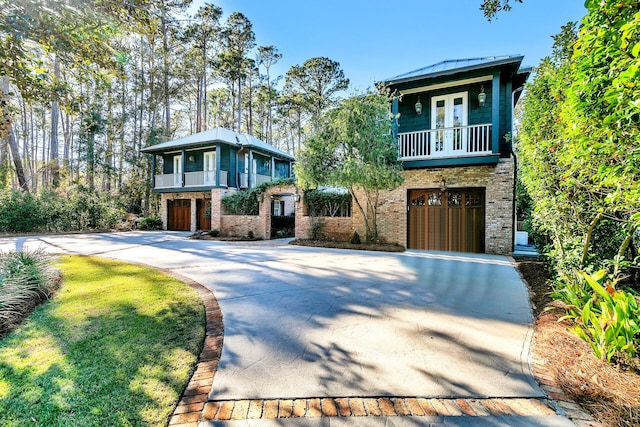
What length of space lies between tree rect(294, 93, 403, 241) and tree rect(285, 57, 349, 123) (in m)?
12.8

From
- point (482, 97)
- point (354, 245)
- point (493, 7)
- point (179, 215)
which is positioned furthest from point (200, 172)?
point (493, 7)

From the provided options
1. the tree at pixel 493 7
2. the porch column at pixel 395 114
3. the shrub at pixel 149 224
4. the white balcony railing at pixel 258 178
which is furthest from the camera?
the white balcony railing at pixel 258 178

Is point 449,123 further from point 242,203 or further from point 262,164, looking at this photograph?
point 262,164

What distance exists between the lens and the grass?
1.91m

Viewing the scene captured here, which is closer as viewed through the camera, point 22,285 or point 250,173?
point 22,285

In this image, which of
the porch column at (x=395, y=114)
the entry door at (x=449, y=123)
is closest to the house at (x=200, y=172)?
the porch column at (x=395, y=114)

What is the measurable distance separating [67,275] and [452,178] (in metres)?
10.5

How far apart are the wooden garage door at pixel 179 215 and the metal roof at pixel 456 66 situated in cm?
1433

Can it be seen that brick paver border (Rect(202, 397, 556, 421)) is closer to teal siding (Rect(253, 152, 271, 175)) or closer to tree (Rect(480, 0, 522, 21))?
tree (Rect(480, 0, 522, 21))

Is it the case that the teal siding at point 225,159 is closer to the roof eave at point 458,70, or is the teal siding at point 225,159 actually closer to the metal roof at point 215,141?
the metal roof at point 215,141

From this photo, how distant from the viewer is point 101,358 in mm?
2533

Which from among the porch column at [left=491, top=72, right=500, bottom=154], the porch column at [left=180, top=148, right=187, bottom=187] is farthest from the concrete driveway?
the porch column at [left=180, top=148, right=187, bottom=187]

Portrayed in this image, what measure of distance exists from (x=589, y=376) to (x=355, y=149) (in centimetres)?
823

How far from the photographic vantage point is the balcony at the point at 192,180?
17328 millimetres
